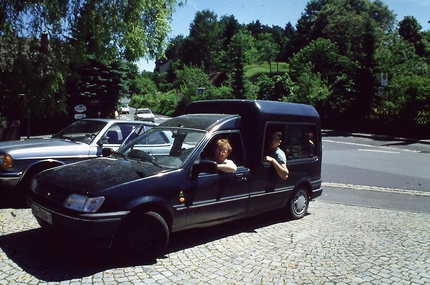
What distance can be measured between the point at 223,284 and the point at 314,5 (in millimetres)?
99253

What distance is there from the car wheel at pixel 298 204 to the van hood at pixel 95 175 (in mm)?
2870

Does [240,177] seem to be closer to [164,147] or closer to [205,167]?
[205,167]

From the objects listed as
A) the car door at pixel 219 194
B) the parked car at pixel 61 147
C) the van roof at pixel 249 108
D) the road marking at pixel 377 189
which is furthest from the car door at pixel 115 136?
the road marking at pixel 377 189

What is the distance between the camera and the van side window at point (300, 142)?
6949mm

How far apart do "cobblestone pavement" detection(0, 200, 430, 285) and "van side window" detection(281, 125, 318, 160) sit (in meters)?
1.22

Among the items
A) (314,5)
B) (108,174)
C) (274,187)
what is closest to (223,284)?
(108,174)

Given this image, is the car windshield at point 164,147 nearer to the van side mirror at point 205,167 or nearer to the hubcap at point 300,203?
the van side mirror at point 205,167

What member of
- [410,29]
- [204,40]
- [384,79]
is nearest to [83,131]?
[384,79]

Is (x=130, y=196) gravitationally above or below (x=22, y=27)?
below

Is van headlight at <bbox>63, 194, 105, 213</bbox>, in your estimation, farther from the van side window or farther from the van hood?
the van side window

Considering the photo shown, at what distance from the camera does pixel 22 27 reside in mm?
10477

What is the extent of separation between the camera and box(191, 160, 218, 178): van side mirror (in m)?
5.01

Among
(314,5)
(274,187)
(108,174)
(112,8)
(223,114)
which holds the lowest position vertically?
(274,187)

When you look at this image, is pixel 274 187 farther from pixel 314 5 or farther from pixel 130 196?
pixel 314 5
